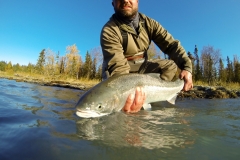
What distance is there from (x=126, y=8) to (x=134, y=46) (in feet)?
2.58

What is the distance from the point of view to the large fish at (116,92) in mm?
2235

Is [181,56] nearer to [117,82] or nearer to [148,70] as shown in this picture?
[148,70]

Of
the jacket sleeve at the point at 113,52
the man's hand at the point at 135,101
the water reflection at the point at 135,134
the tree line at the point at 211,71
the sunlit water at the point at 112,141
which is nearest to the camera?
the sunlit water at the point at 112,141

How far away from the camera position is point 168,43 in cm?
427

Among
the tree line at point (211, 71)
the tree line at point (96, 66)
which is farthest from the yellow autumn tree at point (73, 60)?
the tree line at point (211, 71)

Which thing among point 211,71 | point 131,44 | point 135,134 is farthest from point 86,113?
point 211,71

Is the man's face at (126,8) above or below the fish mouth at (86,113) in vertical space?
above

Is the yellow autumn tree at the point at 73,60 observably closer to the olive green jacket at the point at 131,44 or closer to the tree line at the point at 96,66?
the tree line at the point at 96,66

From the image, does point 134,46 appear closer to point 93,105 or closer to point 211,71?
point 93,105

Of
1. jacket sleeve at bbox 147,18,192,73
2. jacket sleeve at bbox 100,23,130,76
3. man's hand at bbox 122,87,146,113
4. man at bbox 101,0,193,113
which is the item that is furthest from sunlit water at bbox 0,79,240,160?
jacket sleeve at bbox 147,18,192,73

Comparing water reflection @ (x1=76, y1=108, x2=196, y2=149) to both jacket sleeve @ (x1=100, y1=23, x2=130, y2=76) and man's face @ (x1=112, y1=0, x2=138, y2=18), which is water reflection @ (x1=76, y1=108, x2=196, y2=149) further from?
man's face @ (x1=112, y1=0, x2=138, y2=18)

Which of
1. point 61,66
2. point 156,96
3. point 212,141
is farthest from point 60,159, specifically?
point 61,66

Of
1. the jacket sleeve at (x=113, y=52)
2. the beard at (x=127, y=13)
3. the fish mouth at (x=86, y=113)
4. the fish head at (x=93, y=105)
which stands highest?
the beard at (x=127, y=13)

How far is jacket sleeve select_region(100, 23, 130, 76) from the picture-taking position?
3291 mm
